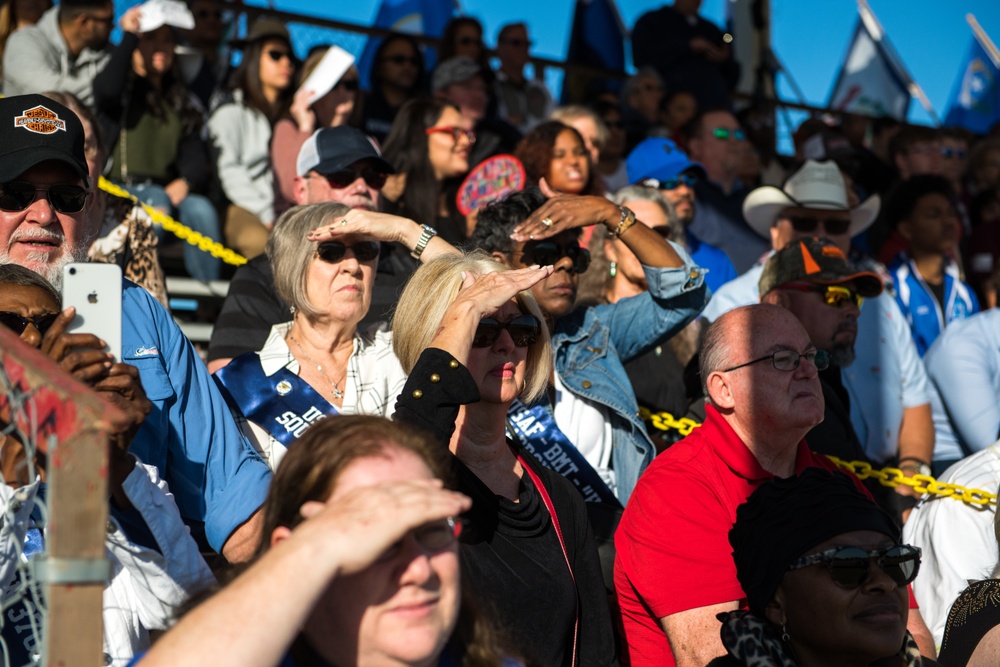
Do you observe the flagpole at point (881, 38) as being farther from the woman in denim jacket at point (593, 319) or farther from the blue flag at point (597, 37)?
the woman in denim jacket at point (593, 319)

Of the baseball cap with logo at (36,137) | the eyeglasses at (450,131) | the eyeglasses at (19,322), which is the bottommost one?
the eyeglasses at (19,322)

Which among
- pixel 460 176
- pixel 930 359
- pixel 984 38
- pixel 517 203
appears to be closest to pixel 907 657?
pixel 517 203

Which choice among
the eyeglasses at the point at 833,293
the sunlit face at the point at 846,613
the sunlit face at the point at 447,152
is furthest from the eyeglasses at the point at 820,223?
the sunlit face at the point at 846,613

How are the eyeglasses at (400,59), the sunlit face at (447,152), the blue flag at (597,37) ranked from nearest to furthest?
the sunlit face at (447,152)
the eyeglasses at (400,59)
the blue flag at (597,37)

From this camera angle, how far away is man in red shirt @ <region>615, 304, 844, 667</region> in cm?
331

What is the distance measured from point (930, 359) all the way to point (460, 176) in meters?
2.75

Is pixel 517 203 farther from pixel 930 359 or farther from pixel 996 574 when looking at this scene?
pixel 930 359

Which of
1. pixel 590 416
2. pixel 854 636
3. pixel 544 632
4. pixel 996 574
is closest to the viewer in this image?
pixel 854 636

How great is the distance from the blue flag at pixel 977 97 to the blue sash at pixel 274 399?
12.5 meters

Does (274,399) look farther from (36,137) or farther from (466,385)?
(36,137)

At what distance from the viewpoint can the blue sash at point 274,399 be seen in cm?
392

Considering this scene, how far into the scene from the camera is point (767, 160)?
1154 cm

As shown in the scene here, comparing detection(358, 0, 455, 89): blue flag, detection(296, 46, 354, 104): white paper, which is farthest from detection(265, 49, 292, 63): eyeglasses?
detection(358, 0, 455, 89): blue flag

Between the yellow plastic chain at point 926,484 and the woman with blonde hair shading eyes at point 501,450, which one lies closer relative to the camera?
the woman with blonde hair shading eyes at point 501,450
